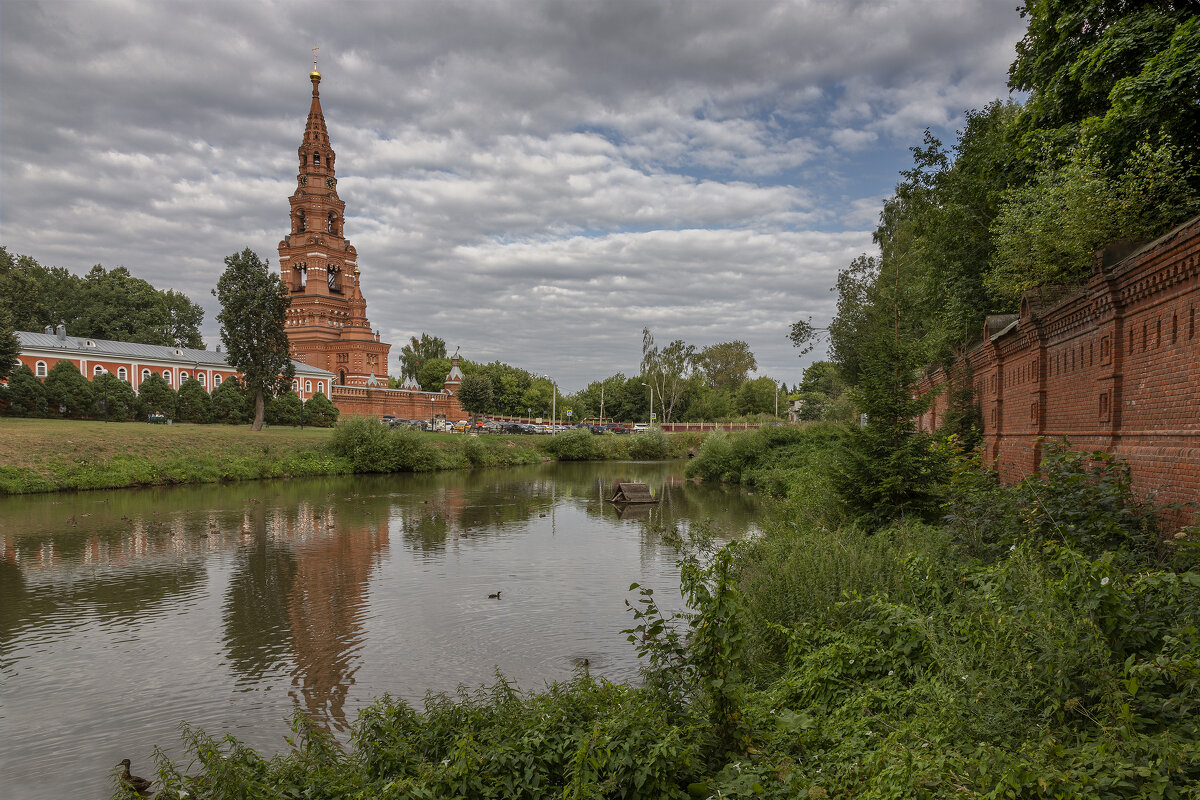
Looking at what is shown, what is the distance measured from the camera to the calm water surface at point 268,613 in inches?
337

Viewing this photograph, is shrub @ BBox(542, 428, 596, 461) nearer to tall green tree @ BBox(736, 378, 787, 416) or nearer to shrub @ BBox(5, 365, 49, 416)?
shrub @ BBox(5, 365, 49, 416)

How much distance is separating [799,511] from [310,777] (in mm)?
12528

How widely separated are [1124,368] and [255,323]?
4679 centimetres

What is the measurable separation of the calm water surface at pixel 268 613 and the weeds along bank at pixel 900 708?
1.54 metres

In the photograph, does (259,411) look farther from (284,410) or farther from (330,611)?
(330,611)

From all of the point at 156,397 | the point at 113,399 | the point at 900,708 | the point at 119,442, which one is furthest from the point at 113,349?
the point at 900,708

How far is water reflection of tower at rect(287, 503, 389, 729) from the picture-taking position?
9.35 m

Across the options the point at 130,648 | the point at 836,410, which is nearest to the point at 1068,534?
the point at 130,648

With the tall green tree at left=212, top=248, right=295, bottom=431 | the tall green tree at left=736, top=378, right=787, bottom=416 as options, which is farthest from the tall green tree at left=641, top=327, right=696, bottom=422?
the tall green tree at left=212, top=248, right=295, bottom=431

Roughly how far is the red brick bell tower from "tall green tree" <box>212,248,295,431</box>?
23126mm

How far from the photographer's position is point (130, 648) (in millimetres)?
10984

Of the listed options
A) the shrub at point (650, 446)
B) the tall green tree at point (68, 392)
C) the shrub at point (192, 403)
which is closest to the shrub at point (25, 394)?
the tall green tree at point (68, 392)

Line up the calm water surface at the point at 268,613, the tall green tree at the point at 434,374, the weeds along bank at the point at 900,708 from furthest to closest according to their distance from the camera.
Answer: the tall green tree at the point at 434,374
the calm water surface at the point at 268,613
the weeds along bank at the point at 900,708

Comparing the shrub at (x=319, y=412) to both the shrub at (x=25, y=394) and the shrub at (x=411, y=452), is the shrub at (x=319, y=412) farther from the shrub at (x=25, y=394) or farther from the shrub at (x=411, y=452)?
the shrub at (x=25, y=394)
